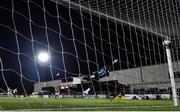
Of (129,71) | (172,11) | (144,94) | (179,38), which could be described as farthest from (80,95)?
(172,11)

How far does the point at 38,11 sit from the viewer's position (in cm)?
677

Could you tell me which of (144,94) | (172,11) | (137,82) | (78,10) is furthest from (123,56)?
(78,10)

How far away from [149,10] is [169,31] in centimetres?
210

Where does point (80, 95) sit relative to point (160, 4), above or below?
below

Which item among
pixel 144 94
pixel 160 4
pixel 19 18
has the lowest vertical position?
pixel 144 94

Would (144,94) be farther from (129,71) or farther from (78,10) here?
(78,10)

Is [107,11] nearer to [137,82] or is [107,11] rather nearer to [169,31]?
[169,31]

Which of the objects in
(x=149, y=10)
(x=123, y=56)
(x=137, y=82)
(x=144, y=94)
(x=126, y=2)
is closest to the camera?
(x=126, y=2)

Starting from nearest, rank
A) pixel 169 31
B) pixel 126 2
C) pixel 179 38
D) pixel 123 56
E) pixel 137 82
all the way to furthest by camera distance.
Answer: pixel 126 2 < pixel 169 31 < pixel 179 38 < pixel 123 56 < pixel 137 82

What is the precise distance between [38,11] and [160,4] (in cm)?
313

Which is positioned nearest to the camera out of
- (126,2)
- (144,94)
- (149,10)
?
(126,2)

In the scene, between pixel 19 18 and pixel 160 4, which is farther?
pixel 160 4

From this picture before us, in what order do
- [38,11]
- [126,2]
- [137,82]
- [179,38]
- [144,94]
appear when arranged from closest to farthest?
[38,11] → [126,2] → [179,38] → [144,94] → [137,82]

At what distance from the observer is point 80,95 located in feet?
75.4
